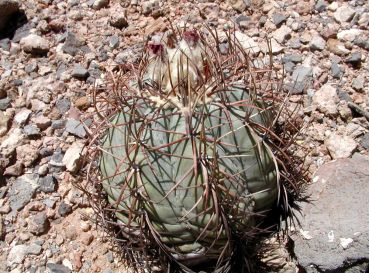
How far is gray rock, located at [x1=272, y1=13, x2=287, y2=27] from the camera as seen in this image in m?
3.22

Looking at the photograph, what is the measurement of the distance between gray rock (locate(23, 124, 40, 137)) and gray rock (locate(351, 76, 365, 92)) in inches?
58.3

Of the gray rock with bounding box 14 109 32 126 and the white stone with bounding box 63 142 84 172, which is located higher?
the gray rock with bounding box 14 109 32 126

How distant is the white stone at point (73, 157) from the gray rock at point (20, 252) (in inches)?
14.7

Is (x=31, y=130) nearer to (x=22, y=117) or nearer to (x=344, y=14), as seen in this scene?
(x=22, y=117)

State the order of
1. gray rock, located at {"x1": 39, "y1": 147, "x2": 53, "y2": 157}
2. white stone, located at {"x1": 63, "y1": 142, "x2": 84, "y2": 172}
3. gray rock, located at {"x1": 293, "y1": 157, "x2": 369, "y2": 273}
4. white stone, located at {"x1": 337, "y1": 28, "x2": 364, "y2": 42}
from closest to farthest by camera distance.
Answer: gray rock, located at {"x1": 293, "y1": 157, "x2": 369, "y2": 273} → white stone, located at {"x1": 63, "y1": 142, "x2": 84, "y2": 172} → gray rock, located at {"x1": 39, "y1": 147, "x2": 53, "y2": 157} → white stone, located at {"x1": 337, "y1": 28, "x2": 364, "y2": 42}

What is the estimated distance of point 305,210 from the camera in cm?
241

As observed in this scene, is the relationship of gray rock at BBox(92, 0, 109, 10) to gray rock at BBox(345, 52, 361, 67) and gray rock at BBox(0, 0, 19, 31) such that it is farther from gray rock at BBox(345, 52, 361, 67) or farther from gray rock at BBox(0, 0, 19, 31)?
gray rock at BBox(345, 52, 361, 67)

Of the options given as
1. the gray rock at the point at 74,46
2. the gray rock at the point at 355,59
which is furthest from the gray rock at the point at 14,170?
the gray rock at the point at 355,59

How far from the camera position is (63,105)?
305 centimetres

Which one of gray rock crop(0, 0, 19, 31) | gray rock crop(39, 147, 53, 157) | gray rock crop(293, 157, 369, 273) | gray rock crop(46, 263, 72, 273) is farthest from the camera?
gray rock crop(0, 0, 19, 31)

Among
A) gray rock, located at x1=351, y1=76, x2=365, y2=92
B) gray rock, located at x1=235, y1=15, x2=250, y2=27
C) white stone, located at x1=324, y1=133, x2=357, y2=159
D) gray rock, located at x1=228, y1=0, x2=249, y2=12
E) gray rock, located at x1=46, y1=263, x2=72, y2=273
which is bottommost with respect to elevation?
gray rock, located at x1=46, y1=263, x2=72, y2=273

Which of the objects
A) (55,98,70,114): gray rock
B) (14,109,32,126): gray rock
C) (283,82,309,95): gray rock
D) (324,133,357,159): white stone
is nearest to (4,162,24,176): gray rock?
(14,109,32,126): gray rock

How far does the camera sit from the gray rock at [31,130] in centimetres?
296

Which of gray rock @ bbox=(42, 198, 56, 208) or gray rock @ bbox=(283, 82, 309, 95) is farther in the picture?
gray rock @ bbox=(283, 82, 309, 95)
